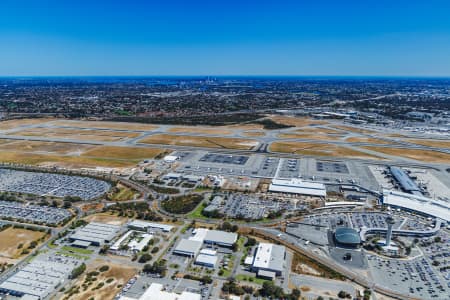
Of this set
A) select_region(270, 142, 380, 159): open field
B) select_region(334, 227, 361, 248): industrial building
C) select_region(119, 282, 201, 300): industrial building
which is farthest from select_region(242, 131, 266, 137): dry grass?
select_region(119, 282, 201, 300): industrial building


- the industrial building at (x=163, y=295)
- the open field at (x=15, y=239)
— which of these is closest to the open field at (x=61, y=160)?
the open field at (x=15, y=239)

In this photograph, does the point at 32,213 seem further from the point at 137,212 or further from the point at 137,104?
the point at 137,104

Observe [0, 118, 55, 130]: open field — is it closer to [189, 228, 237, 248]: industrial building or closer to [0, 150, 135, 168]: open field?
[0, 150, 135, 168]: open field

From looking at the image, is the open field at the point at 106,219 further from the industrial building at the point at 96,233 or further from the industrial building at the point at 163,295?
the industrial building at the point at 163,295

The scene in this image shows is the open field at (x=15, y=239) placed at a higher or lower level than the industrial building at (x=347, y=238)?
lower

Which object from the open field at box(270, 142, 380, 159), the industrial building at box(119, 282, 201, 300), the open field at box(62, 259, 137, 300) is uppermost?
the open field at box(270, 142, 380, 159)
